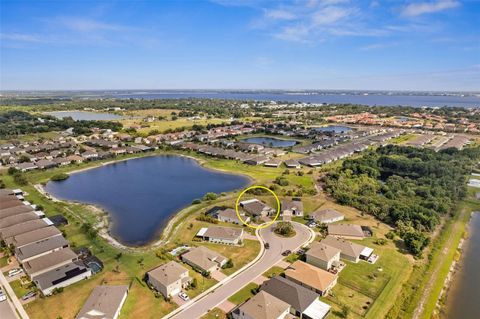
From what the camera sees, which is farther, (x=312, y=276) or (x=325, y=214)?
(x=325, y=214)

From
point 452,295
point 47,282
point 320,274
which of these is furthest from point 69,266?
point 452,295

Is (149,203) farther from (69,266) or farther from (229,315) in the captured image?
(229,315)

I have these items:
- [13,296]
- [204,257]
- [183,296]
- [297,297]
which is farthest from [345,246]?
[13,296]

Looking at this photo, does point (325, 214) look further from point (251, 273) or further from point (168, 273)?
point (168, 273)

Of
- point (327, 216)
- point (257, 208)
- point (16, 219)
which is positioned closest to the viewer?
point (16, 219)

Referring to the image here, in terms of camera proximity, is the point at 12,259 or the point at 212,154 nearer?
the point at 12,259
